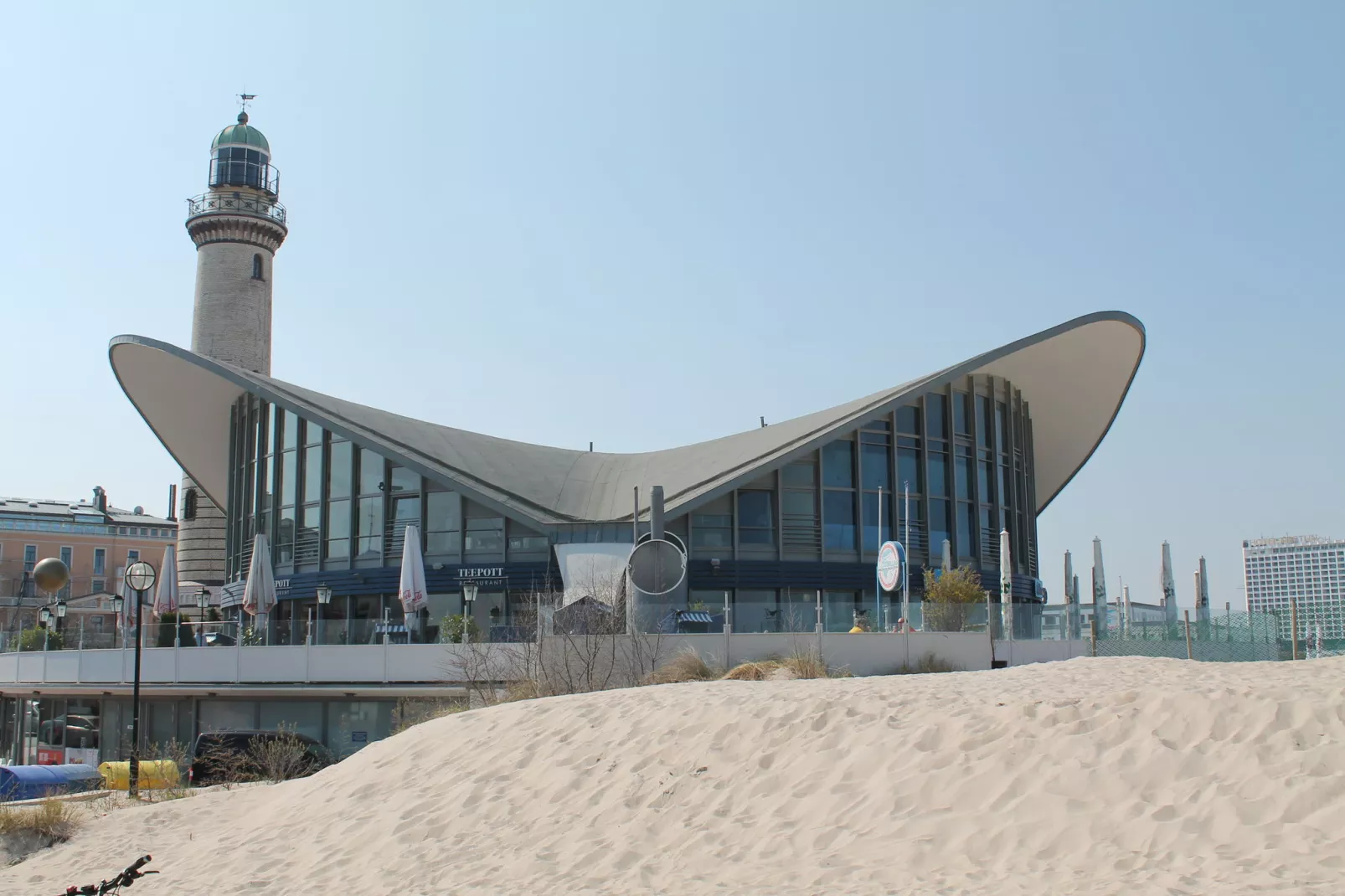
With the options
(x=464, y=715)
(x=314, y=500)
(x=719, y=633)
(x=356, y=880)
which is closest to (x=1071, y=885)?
(x=356, y=880)

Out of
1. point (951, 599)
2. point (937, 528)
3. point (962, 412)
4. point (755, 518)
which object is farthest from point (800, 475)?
point (951, 599)

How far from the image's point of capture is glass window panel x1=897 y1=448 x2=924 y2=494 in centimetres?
3644

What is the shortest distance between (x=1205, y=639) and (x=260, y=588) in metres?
22.1

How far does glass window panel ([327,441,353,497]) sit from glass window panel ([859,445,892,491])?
15084 millimetres

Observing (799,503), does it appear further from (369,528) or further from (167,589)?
(167,589)

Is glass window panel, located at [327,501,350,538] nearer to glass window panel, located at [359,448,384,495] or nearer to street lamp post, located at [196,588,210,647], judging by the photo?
glass window panel, located at [359,448,384,495]

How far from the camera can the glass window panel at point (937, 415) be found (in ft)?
123

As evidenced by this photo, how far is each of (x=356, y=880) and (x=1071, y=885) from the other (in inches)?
227

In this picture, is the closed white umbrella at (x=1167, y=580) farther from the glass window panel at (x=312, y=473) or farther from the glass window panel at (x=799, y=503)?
the glass window panel at (x=312, y=473)

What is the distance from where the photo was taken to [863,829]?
367 inches

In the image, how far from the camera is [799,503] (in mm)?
35406

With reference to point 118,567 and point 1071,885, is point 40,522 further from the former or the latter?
point 1071,885

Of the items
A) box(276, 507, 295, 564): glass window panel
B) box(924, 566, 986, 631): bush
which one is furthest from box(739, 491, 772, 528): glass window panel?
box(276, 507, 295, 564): glass window panel

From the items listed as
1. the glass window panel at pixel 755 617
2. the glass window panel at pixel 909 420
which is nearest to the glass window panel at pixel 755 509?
the glass window panel at pixel 909 420
